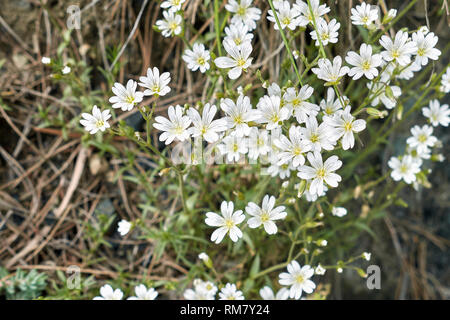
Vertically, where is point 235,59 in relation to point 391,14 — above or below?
below

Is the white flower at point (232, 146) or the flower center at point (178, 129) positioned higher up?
the white flower at point (232, 146)

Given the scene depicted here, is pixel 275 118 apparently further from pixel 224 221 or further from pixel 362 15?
pixel 362 15

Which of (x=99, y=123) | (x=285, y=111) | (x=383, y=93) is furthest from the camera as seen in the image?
(x=383, y=93)

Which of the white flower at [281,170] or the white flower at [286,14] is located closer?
the white flower at [286,14]

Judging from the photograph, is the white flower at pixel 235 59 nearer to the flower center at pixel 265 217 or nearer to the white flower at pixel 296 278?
the flower center at pixel 265 217

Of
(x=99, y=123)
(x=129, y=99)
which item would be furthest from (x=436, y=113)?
(x=99, y=123)

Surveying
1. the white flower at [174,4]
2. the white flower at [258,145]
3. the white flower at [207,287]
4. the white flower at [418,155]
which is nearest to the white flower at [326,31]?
the white flower at [258,145]

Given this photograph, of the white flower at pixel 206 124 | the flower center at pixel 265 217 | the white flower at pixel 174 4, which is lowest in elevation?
the flower center at pixel 265 217
